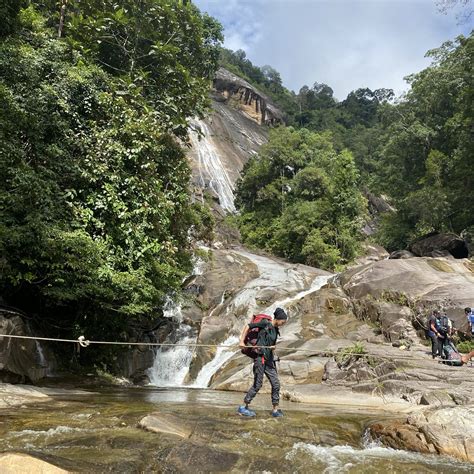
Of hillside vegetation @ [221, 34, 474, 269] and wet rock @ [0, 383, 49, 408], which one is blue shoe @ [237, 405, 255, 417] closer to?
wet rock @ [0, 383, 49, 408]

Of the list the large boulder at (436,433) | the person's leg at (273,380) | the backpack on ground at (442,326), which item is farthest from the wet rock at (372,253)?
the large boulder at (436,433)

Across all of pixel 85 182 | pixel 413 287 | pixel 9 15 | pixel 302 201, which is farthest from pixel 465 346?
pixel 302 201

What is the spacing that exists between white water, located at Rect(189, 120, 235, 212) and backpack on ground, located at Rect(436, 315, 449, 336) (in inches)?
1341

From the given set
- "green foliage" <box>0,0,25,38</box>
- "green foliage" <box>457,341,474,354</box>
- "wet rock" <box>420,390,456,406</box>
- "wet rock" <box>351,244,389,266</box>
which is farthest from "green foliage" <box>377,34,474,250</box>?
"green foliage" <box>0,0,25,38</box>

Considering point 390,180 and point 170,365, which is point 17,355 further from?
point 390,180

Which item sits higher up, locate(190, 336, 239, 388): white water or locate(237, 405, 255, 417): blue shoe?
locate(237, 405, 255, 417): blue shoe

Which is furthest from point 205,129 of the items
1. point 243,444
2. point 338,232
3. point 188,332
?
point 243,444

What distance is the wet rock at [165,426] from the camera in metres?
5.96

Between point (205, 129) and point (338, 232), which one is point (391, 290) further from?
point (205, 129)

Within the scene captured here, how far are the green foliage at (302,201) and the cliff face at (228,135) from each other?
452 centimetres

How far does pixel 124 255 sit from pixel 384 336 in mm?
11388

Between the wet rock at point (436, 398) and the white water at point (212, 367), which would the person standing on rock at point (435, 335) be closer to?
the wet rock at point (436, 398)

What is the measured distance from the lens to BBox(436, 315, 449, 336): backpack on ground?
13.5 m

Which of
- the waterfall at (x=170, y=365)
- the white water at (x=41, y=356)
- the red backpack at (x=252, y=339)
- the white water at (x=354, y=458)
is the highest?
the red backpack at (x=252, y=339)
